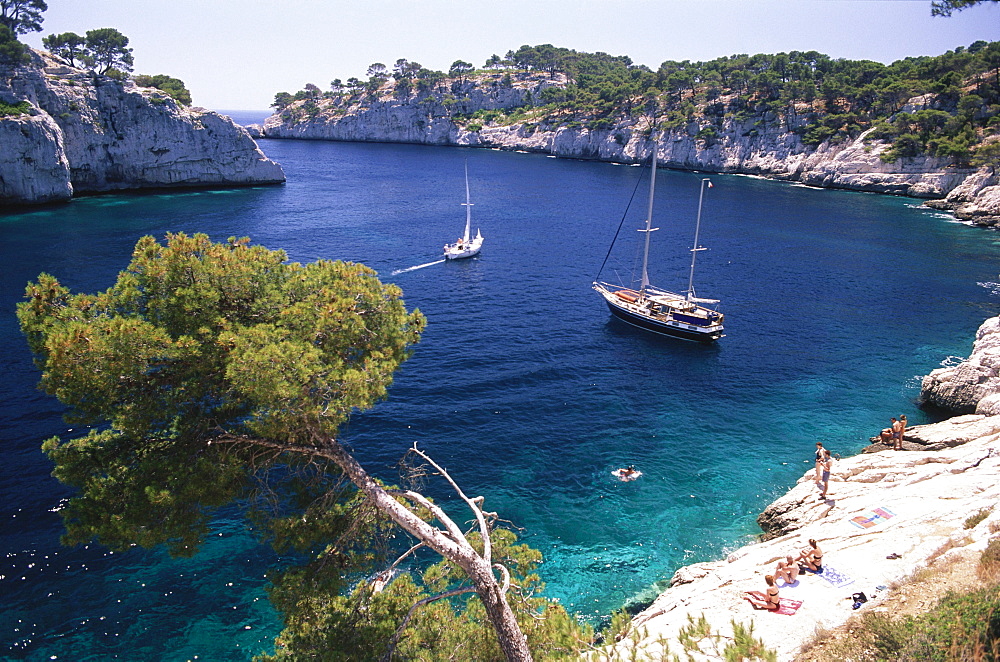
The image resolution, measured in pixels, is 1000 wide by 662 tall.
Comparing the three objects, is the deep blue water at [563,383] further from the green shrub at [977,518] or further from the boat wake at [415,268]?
the green shrub at [977,518]

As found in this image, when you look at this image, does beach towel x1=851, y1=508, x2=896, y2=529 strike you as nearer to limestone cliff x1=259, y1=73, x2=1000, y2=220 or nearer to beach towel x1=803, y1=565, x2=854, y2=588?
beach towel x1=803, y1=565, x2=854, y2=588

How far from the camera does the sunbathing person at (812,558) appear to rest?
16766 mm

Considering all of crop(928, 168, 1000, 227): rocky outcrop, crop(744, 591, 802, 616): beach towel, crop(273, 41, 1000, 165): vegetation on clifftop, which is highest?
crop(273, 41, 1000, 165): vegetation on clifftop

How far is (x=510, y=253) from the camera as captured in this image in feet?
220

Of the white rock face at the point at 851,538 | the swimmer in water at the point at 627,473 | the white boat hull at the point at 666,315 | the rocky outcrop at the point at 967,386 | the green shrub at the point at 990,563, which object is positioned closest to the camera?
the green shrub at the point at 990,563

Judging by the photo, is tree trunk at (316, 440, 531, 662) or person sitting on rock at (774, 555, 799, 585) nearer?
tree trunk at (316, 440, 531, 662)

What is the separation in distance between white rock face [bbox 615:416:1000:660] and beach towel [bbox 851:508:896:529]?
0.12 feet

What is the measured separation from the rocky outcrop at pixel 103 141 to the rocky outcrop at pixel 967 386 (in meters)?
92.9

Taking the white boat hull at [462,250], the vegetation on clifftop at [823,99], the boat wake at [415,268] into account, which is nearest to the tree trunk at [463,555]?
the boat wake at [415,268]

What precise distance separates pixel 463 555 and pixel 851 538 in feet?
45.8

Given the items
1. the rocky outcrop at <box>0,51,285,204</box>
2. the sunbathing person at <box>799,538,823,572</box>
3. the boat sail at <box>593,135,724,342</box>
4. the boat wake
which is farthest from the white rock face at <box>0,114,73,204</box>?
the sunbathing person at <box>799,538,823,572</box>

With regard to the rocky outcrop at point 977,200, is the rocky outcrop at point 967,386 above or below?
below

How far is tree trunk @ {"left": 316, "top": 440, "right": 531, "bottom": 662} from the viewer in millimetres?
11914

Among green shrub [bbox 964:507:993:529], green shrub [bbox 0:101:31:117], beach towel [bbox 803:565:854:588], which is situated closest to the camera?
beach towel [bbox 803:565:854:588]
